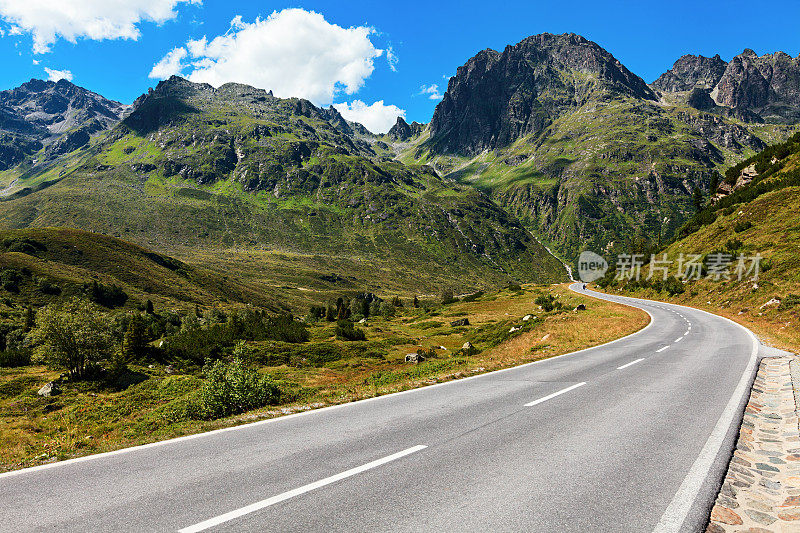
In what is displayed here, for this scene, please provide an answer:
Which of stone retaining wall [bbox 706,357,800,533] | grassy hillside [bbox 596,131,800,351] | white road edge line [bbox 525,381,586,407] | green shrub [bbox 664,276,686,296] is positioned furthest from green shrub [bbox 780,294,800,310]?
white road edge line [bbox 525,381,586,407]

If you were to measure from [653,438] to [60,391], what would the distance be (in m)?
39.1

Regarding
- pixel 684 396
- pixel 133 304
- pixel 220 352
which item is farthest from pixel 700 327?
pixel 133 304

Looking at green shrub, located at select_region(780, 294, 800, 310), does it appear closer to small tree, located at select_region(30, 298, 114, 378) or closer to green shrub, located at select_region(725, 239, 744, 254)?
green shrub, located at select_region(725, 239, 744, 254)

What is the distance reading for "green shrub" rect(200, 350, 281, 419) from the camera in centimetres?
1291

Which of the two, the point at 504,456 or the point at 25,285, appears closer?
the point at 504,456

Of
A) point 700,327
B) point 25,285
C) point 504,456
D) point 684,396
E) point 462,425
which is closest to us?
point 504,456

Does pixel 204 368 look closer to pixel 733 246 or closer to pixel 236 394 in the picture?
pixel 236 394

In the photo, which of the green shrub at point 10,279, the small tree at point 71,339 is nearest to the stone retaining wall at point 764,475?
the small tree at point 71,339

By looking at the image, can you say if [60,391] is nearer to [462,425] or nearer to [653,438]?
[462,425]

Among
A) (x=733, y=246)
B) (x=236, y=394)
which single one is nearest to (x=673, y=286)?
(x=733, y=246)

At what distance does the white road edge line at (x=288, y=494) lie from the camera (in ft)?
15.3

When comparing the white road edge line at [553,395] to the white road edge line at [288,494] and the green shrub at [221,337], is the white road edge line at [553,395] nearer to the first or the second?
the white road edge line at [288,494]

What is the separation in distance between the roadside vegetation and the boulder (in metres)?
0.11

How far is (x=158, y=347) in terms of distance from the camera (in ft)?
127
